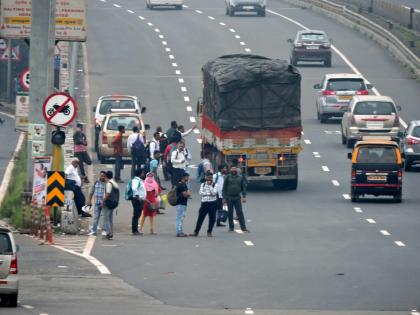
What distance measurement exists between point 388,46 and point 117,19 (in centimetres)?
1740

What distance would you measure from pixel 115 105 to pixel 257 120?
36.4 feet

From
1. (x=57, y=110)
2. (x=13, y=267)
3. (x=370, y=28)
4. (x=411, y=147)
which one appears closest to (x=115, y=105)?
(x=411, y=147)

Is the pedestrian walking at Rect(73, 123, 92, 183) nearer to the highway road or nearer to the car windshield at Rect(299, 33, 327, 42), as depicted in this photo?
the highway road

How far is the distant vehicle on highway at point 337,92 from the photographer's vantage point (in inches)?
2146

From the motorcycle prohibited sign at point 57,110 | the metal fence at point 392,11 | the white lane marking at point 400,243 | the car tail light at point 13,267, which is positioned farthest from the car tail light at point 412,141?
the metal fence at point 392,11

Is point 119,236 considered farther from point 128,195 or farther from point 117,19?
point 117,19

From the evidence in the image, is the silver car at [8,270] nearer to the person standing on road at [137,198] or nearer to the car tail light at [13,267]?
the car tail light at [13,267]

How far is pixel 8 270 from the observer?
2270 centimetres

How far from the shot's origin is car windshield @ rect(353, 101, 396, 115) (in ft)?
161

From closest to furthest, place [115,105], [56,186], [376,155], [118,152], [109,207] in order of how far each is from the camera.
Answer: [56,186]
[109,207]
[376,155]
[118,152]
[115,105]

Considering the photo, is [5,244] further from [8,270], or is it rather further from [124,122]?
[124,122]

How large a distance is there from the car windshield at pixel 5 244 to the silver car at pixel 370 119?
26.8 meters

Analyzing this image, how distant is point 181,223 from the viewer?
109 feet

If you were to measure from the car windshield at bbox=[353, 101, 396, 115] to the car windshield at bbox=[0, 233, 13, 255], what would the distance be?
27.1m
